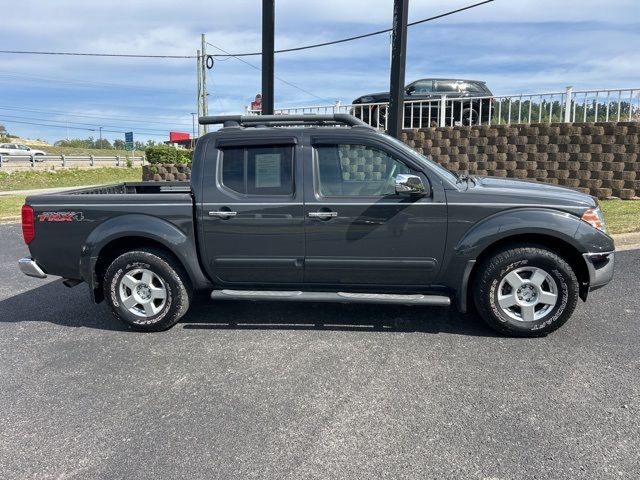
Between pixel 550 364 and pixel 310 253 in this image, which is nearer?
pixel 550 364

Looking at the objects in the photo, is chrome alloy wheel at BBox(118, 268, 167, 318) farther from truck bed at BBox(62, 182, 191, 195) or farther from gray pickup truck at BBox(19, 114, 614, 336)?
truck bed at BBox(62, 182, 191, 195)

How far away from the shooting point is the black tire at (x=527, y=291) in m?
4.01

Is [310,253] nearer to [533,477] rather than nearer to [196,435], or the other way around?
[196,435]

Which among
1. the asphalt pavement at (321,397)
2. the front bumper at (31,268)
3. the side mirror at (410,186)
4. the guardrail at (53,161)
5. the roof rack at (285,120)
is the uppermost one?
the guardrail at (53,161)

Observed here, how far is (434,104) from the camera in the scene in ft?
39.7

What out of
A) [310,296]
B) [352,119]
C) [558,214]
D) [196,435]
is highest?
[352,119]

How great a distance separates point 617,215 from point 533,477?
7780 mm

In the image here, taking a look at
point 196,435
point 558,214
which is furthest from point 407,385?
point 558,214

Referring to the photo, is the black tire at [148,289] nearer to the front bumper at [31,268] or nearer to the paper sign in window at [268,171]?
the front bumper at [31,268]

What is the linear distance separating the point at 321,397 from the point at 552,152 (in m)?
9.44

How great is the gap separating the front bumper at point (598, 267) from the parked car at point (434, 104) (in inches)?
322

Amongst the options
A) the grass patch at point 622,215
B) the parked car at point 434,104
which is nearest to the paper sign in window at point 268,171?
the grass patch at point 622,215

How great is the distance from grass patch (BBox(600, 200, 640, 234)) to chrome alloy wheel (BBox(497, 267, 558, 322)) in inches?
173

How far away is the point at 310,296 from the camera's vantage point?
14.0 ft
